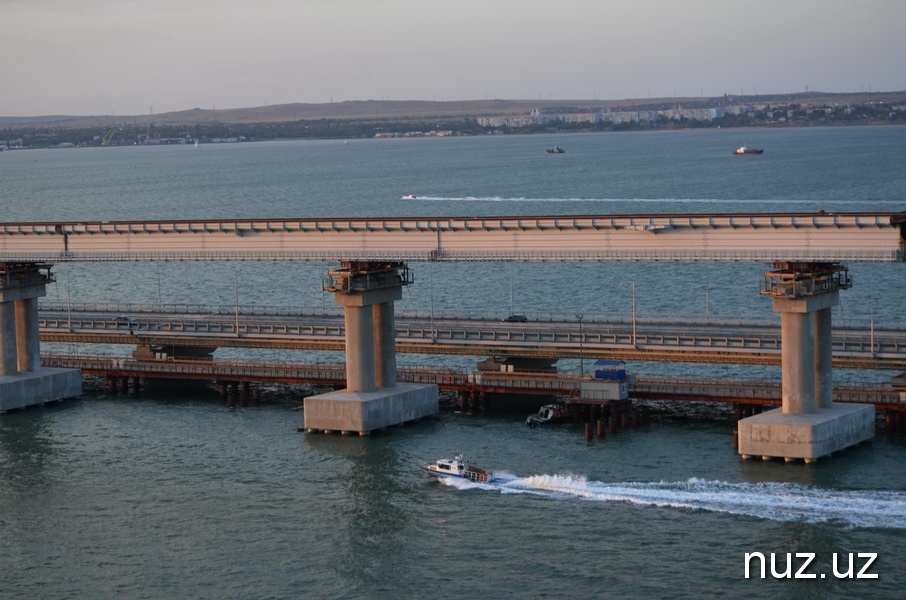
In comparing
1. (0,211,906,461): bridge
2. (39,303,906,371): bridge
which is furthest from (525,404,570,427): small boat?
(39,303,906,371): bridge

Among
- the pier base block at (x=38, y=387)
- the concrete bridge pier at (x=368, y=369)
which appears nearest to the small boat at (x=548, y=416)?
the concrete bridge pier at (x=368, y=369)

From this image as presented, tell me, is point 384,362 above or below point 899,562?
above

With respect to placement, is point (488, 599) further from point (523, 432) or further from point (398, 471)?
point (523, 432)

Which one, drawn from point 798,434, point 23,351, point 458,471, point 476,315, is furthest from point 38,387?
point 798,434

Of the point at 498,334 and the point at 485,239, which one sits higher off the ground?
the point at 485,239

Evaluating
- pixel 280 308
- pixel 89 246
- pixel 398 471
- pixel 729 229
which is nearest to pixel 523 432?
pixel 398 471

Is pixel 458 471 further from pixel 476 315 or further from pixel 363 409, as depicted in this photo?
pixel 476 315

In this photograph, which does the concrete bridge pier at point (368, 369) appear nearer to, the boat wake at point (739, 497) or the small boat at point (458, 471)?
the small boat at point (458, 471)

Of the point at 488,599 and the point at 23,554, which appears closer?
the point at 488,599
